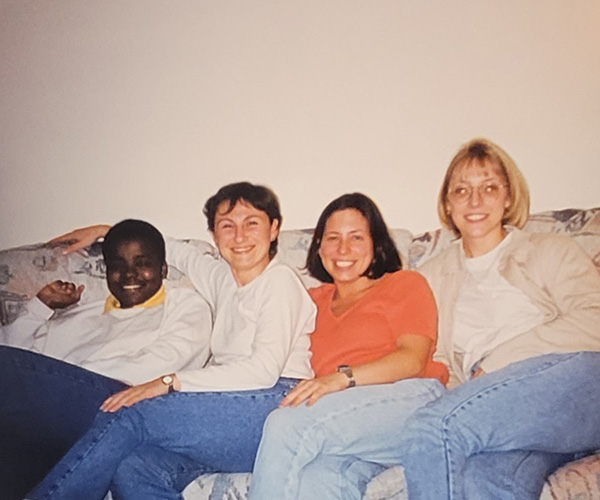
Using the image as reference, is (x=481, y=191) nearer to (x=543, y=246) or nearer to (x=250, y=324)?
(x=543, y=246)

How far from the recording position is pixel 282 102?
193cm

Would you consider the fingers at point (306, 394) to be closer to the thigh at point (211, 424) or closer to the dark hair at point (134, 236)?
the thigh at point (211, 424)

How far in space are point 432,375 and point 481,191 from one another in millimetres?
514

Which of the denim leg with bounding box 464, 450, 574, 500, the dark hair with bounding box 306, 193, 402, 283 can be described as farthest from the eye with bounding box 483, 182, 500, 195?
the denim leg with bounding box 464, 450, 574, 500

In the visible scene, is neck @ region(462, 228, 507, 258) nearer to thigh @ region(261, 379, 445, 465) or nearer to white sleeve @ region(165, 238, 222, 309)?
thigh @ region(261, 379, 445, 465)

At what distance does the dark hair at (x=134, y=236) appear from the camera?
1947 mm

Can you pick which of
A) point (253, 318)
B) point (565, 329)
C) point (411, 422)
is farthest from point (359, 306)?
point (565, 329)

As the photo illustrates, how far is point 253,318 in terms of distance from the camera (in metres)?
1.70

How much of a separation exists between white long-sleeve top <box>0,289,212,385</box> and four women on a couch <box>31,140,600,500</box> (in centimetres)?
13

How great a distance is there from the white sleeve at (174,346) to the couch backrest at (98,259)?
77mm

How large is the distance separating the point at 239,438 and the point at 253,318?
1.07 feet

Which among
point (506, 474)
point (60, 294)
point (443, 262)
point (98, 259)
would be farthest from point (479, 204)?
point (60, 294)

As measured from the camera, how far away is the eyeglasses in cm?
173

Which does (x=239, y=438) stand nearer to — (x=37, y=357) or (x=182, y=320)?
(x=182, y=320)
